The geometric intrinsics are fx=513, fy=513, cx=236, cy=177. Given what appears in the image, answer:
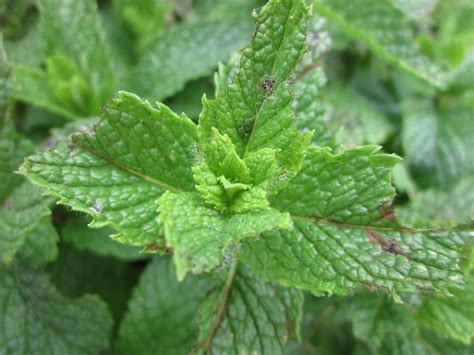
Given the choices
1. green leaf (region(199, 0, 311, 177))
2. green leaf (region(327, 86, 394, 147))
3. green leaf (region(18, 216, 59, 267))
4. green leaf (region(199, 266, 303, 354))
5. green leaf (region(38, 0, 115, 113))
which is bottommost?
green leaf (region(199, 266, 303, 354))

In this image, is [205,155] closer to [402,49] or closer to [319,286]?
[319,286]

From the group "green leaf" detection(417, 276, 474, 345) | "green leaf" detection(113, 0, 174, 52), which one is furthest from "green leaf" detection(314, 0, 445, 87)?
"green leaf" detection(417, 276, 474, 345)

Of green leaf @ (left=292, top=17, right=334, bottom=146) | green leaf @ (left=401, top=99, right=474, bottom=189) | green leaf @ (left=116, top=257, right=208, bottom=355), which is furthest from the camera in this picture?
green leaf @ (left=401, top=99, right=474, bottom=189)

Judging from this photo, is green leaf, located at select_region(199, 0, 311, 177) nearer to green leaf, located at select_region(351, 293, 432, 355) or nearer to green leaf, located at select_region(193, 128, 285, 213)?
green leaf, located at select_region(193, 128, 285, 213)

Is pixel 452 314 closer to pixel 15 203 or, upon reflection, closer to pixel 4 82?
pixel 15 203

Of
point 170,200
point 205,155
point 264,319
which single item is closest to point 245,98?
point 205,155

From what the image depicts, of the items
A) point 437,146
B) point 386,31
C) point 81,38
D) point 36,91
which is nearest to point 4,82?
point 36,91

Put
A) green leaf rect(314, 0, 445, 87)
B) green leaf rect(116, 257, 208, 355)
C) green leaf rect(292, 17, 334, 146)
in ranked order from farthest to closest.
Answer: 1. green leaf rect(314, 0, 445, 87)
2. green leaf rect(116, 257, 208, 355)
3. green leaf rect(292, 17, 334, 146)
